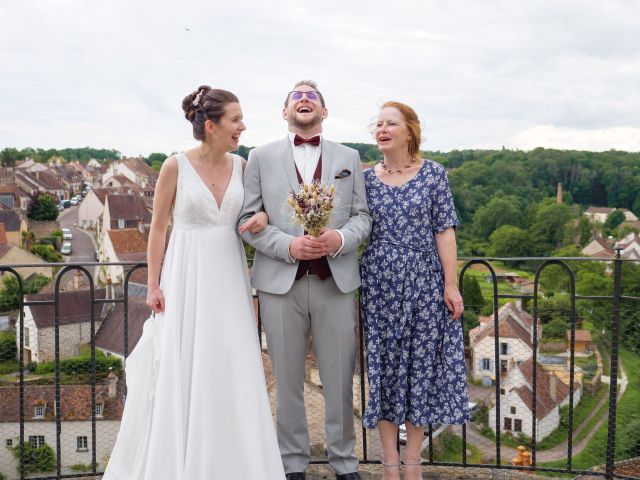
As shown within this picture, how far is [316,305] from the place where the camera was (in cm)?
360

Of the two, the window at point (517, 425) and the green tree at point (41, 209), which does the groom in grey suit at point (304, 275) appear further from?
the green tree at point (41, 209)

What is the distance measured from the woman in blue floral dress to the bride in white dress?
0.63m

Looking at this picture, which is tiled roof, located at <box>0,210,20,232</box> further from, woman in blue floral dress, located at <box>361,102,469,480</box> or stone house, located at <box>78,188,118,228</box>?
woman in blue floral dress, located at <box>361,102,469,480</box>

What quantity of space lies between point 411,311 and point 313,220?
0.77 m

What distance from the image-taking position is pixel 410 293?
3.59 meters

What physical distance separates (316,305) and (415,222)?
68 centimetres

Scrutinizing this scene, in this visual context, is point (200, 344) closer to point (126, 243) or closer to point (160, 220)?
point (160, 220)

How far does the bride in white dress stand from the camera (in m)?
3.41

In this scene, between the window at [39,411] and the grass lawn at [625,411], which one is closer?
the grass lawn at [625,411]

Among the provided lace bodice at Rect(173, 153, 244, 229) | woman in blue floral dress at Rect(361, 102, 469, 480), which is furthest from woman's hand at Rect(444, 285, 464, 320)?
lace bodice at Rect(173, 153, 244, 229)

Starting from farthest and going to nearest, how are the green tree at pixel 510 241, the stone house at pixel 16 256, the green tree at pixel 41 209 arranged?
the green tree at pixel 510 241 < the green tree at pixel 41 209 < the stone house at pixel 16 256

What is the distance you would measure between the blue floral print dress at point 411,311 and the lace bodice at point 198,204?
74 cm

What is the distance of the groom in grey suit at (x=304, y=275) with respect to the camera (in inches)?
140

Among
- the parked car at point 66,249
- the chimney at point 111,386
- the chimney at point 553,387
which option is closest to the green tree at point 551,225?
the parked car at point 66,249
